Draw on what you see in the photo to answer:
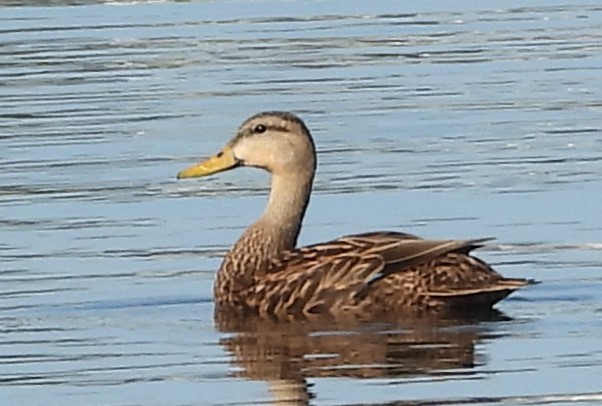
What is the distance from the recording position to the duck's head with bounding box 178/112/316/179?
578 inches

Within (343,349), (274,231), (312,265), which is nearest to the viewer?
(343,349)

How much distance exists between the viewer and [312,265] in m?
13.9

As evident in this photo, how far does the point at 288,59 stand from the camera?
25.5m

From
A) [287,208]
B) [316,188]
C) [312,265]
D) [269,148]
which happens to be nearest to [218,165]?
[269,148]

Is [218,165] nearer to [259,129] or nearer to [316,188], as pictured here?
[259,129]

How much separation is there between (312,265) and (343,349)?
4.23ft

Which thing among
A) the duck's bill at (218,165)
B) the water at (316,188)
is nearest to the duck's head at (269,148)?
the duck's bill at (218,165)

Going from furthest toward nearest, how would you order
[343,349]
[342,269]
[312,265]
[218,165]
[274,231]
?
[218,165], [274,231], [312,265], [342,269], [343,349]

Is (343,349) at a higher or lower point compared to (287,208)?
lower

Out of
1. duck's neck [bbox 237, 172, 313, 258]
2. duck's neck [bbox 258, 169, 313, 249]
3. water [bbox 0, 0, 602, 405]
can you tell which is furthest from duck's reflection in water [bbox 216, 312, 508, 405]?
duck's neck [bbox 258, 169, 313, 249]

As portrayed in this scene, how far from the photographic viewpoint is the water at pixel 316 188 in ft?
39.6

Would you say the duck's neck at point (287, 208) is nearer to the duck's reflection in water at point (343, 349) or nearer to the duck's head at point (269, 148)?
the duck's head at point (269, 148)

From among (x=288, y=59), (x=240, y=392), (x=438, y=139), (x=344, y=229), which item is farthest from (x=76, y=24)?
(x=240, y=392)

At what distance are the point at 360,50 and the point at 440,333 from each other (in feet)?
43.0
